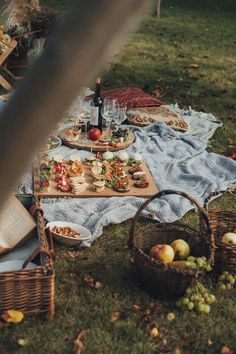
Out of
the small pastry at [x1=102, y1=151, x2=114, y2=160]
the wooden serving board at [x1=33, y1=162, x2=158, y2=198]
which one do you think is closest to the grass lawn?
the wooden serving board at [x1=33, y1=162, x2=158, y2=198]

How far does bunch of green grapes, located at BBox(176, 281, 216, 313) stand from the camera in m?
3.42

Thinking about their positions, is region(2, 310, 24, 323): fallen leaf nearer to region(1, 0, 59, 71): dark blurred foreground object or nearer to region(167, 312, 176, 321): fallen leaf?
region(167, 312, 176, 321): fallen leaf

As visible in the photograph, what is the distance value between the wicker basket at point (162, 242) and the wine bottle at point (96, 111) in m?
2.30

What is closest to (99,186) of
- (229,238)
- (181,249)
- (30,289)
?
(181,249)

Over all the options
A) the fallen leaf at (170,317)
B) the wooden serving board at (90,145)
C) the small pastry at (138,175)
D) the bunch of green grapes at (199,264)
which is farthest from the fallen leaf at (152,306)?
the wooden serving board at (90,145)

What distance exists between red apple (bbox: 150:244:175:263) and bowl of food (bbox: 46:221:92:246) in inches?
28.1

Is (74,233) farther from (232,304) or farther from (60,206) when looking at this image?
(232,304)

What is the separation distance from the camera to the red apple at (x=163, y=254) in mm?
3547

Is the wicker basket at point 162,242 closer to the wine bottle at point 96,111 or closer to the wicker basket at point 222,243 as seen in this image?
the wicker basket at point 222,243

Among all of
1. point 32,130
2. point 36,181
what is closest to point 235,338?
point 36,181

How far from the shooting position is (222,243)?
367cm

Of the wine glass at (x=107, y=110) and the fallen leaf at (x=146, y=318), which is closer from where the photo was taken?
the fallen leaf at (x=146, y=318)

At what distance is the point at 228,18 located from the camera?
14.8m

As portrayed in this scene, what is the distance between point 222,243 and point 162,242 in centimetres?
50
